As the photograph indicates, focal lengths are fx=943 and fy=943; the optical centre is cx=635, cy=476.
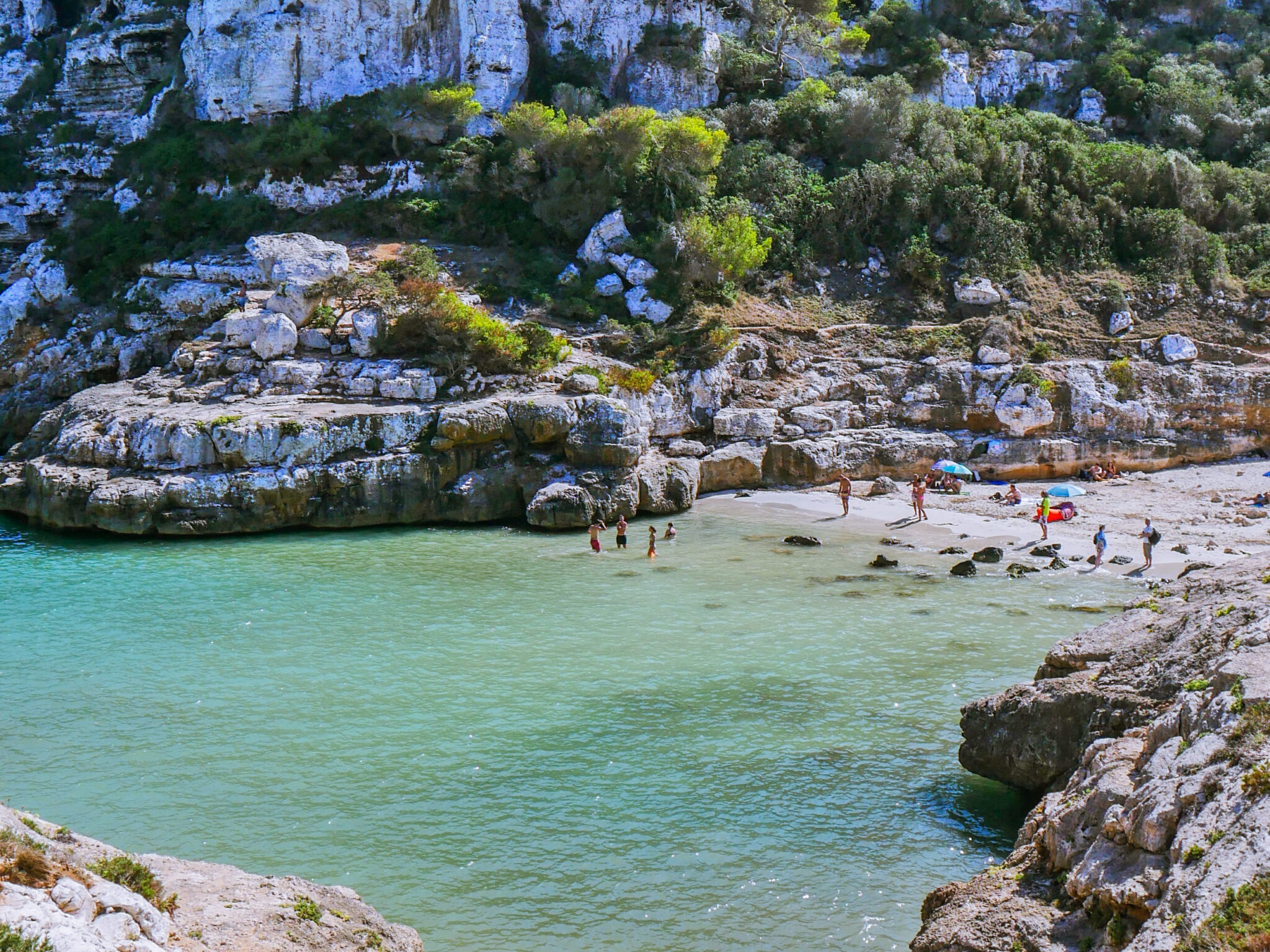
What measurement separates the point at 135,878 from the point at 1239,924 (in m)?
7.17

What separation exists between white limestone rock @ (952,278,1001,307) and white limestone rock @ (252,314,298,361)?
2523cm

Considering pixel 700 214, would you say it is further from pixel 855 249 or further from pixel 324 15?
pixel 324 15

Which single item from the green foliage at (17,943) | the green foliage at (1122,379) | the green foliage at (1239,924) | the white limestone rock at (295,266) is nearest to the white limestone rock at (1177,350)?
the green foliage at (1122,379)

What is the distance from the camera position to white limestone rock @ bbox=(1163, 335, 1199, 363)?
35.1 meters

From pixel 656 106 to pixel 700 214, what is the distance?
→ 1003 cm

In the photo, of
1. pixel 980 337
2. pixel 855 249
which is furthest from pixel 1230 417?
pixel 855 249

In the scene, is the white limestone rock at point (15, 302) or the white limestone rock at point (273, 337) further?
the white limestone rock at point (15, 302)

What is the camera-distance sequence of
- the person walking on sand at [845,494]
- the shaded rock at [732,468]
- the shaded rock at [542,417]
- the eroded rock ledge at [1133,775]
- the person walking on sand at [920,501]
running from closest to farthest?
the eroded rock ledge at [1133,775]
the person walking on sand at [920,501]
the shaded rock at [542,417]
the person walking on sand at [845,494]
the shaded rock at [732,468]

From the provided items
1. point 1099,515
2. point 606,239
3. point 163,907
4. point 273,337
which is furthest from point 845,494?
point 163,907

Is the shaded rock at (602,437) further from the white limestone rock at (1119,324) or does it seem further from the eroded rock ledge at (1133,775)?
the white limestone rock at (1119,324)

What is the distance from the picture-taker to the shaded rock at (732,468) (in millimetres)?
31406

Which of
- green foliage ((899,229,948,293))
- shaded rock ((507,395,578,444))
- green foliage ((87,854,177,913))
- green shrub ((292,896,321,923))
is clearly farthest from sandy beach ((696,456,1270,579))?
green foliage ((87,854,177,913))

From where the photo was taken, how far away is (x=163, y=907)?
6.89m

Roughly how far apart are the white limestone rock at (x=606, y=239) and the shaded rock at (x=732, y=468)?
32.4 feet
